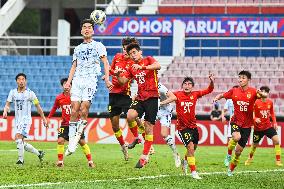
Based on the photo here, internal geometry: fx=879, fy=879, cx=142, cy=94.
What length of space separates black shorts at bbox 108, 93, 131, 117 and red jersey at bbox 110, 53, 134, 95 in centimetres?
10

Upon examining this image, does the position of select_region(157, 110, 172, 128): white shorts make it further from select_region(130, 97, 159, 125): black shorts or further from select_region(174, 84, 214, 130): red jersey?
select_region(174, 84, 214, 130): red jersey

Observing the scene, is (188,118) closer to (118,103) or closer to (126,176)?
(126,176)

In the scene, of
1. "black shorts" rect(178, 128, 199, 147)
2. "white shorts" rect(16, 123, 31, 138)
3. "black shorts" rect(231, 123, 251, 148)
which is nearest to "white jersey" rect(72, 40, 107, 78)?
"black shorts" rect(178, 128, 199, 147)

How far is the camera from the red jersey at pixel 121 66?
18.7 m

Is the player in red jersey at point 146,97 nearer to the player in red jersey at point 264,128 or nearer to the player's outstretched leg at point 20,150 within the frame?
the player's outstretched leg at point 20,150

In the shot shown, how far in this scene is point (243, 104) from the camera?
16312mm

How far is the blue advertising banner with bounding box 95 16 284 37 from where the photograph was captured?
129 ft

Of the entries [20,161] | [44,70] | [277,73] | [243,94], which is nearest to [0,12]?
[44,70]

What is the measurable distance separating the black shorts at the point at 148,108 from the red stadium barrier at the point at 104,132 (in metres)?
14.5

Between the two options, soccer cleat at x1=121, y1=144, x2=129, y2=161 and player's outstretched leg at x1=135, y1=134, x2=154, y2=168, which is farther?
soccer cleat at x1=121, y1=144, x2=129, y2=161

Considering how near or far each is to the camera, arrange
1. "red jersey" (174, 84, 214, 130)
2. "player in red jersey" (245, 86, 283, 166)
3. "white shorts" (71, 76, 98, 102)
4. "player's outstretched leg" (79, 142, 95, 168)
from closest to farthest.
Answer: "red jersey" (174, 84, 214, 130)
"white shorts" (71, 76, 98, 102)
"player's outstretched leg" (79, 142, 95, 168)
"player in red jersey" (245, 86, 283, 166)

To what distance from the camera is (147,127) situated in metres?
16.8

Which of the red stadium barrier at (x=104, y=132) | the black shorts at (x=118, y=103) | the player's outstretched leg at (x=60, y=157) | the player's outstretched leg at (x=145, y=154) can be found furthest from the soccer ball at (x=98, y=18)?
the red stadium barrier at (x=104, y=132)

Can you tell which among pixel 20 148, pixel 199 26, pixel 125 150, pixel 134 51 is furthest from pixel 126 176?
pixel 199 26
